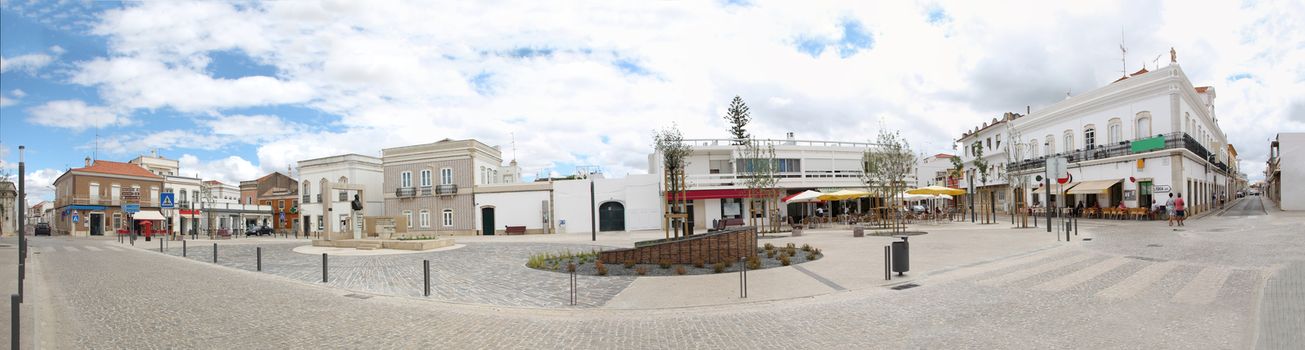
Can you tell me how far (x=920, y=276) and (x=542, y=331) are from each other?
756 centimetres

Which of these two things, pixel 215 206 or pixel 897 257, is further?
pixel 215 206

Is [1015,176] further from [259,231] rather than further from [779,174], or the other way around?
[259,231]

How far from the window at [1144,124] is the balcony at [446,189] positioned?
42.8 meters

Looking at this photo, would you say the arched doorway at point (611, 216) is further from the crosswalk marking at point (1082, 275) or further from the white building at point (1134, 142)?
the crosswalk marking at point (1082, 275)

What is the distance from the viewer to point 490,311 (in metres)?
9.22

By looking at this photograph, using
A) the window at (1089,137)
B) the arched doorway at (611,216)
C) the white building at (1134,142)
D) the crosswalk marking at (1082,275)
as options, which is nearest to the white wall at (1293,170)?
the white building at (1134,142)

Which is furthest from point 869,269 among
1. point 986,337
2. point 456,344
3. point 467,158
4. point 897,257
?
point 467,158

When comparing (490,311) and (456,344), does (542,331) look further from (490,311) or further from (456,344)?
(490,311)

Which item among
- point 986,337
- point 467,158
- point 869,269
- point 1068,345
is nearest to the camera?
point 1068,345

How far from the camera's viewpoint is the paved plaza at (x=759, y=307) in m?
6.77

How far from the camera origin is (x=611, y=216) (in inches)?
1572

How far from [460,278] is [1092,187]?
37.0 metres

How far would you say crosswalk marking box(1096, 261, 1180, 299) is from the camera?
877 centimetres

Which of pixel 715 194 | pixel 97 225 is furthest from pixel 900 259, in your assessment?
pixel 97 225
